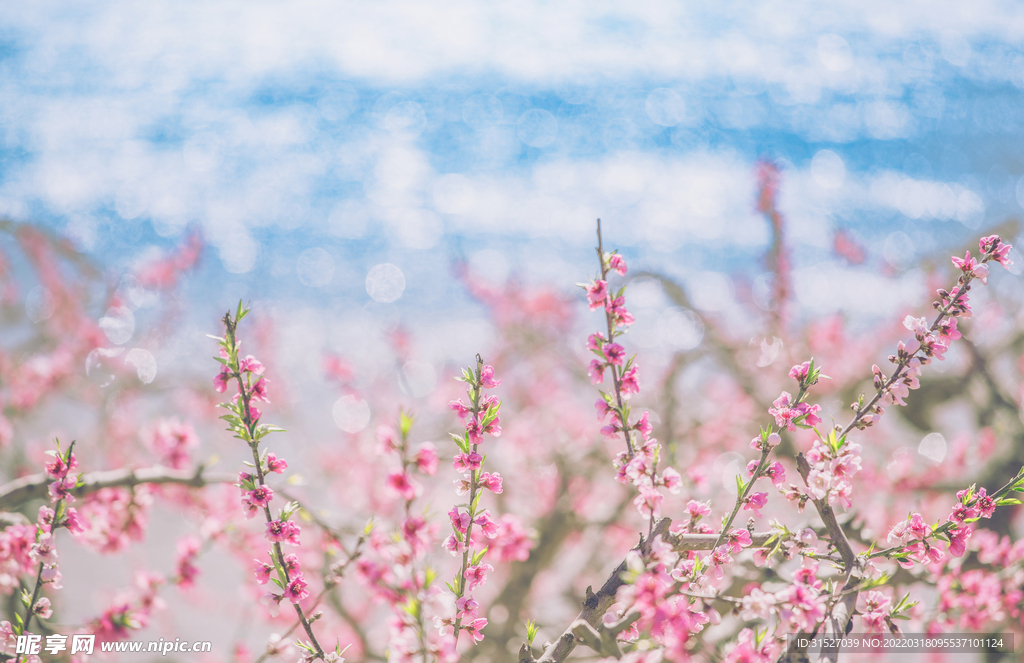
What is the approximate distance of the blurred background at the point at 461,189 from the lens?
715 centimetres

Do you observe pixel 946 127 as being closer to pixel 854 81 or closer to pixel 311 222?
pixel 854 81

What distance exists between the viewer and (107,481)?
2080mm

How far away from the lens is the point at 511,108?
62.5 ft

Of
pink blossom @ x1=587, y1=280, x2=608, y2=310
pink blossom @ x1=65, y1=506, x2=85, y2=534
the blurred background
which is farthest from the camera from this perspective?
the blurred background

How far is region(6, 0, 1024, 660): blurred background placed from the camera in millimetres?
7152

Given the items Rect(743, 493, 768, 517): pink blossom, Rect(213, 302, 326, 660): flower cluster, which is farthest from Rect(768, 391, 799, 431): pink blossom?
Rect(213, 302, 326, 660): flower cluster

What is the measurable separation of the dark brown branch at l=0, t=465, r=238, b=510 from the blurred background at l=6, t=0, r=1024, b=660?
2.14m

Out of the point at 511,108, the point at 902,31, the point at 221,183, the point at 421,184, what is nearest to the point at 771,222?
the point at 421,184

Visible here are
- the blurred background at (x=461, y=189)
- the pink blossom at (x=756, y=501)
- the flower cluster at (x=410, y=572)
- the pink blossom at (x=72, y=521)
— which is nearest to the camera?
the flower cluster at (x=410, y=572)

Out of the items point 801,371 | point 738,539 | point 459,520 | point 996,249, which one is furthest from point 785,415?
point 459,520

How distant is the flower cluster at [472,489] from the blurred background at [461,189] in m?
2.23

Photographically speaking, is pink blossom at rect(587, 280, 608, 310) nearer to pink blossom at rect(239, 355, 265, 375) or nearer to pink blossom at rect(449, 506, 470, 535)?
pink blossom at rect(449, 506, 470, 535)

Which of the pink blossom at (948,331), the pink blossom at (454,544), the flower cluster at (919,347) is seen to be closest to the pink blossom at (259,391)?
the pink blossom at (454,544)

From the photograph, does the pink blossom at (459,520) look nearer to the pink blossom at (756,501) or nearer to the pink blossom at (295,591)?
the pink blossom at (295,591)
